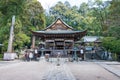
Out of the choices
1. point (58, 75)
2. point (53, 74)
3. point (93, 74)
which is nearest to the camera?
point (58, 75)

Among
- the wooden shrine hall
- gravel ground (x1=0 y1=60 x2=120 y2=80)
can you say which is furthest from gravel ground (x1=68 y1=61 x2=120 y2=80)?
the wooden shrine hall

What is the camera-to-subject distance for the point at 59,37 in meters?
42.4

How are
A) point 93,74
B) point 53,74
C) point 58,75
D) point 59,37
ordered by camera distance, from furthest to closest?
point 59,37 → point 93,74 → point 53,74 → point 58,75

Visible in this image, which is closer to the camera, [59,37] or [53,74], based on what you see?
[53,74]

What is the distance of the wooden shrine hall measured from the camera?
40.4 m

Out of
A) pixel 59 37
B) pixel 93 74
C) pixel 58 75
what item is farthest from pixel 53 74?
pixel 59 37

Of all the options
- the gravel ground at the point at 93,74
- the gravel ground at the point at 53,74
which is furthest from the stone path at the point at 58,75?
the gravel ground at the point at 93,74

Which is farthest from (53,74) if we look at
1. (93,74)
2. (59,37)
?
(59,37)

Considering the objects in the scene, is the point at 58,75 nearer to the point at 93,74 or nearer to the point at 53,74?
the point at 53,74

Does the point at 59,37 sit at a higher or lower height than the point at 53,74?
higher

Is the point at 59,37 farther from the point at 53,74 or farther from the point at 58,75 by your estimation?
the point at 58,75

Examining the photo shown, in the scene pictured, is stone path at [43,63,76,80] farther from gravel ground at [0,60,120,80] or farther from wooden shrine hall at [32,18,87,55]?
wooden shrine hall at [32,18,87,55]

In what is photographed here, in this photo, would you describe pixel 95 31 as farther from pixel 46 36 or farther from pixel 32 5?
pixel 46 36

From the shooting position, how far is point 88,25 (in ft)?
212
